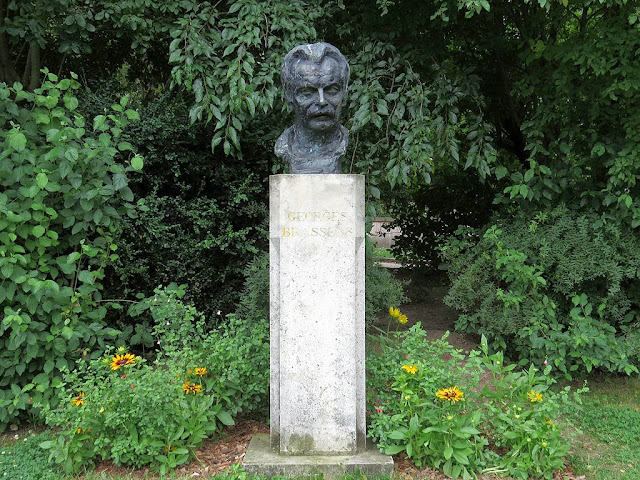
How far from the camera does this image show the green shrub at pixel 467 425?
3.50 m

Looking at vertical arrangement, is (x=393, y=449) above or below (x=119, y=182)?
below

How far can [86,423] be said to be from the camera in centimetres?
362

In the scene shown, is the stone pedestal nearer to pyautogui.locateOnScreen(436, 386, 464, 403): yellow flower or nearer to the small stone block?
the small stone block

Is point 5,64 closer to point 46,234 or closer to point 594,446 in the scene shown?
point 46,234

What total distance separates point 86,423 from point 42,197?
1.73 metres

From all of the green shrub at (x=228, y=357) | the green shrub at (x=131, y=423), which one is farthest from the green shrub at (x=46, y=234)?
the green shrub at (x=131, y=423)

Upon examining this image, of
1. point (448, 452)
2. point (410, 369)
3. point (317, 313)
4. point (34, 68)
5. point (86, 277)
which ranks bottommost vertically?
point (448, 452)

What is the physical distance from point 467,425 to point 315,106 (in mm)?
2234

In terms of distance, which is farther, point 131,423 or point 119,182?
point 119,182

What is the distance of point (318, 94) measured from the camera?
3.63 meters

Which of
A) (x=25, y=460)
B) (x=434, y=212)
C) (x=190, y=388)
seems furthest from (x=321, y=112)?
(x=434, y=212)

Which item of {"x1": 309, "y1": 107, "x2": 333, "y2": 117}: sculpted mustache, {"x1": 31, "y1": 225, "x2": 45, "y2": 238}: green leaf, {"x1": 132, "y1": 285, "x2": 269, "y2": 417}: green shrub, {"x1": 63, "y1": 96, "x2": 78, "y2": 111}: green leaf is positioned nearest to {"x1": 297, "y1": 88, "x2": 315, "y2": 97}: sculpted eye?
{"x1": 309, "y1": 107, "x2": 333, "y2": 117}: sculpted mustache

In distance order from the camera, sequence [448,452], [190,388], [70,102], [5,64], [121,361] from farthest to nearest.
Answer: [5,64], [70,102], [190,388], [121,361], [448,452]

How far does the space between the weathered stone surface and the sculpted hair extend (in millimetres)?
645
